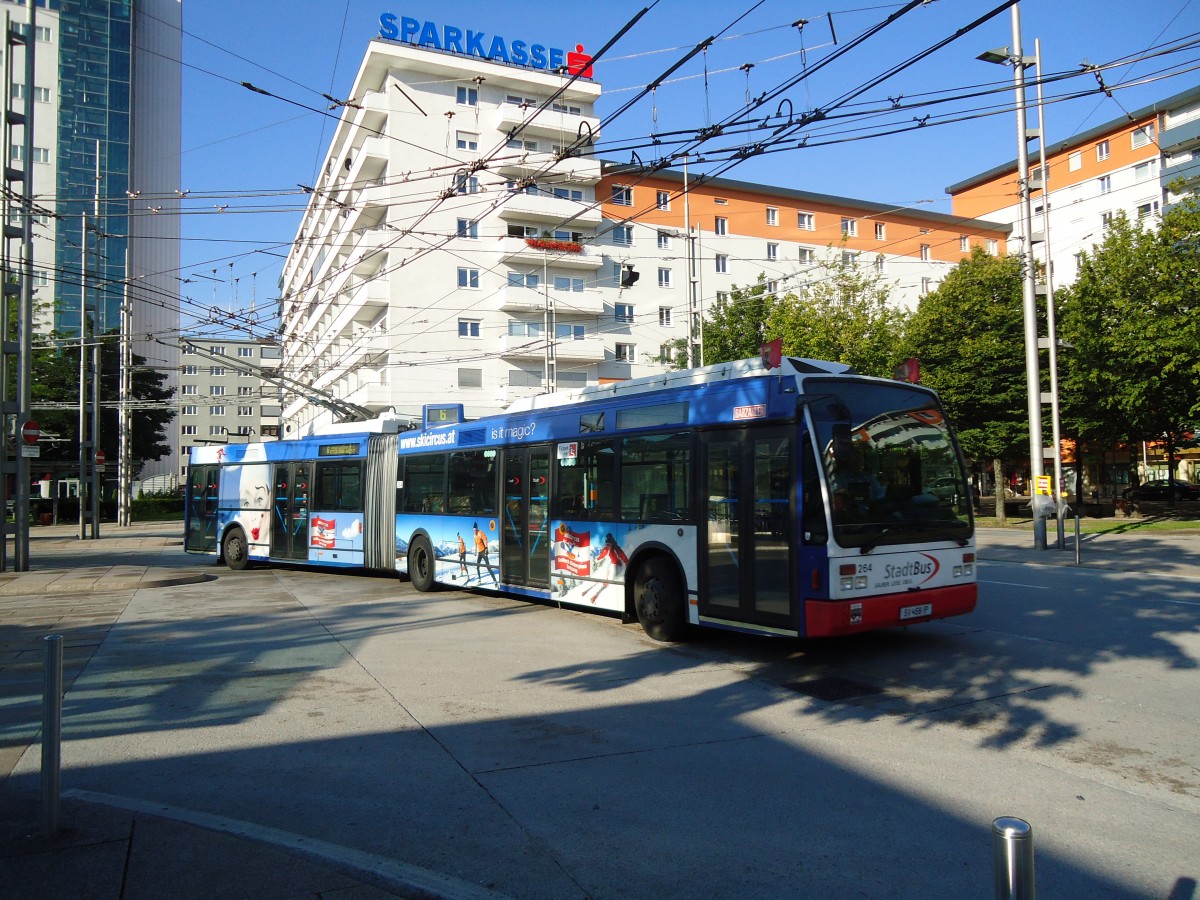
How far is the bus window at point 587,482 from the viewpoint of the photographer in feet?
35.9

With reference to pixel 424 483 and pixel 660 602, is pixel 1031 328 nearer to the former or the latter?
pixel 424 483

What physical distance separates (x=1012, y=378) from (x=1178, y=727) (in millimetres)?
33852

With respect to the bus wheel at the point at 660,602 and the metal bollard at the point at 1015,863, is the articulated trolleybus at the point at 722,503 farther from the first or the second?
the metal bollard at the point at 1015,863

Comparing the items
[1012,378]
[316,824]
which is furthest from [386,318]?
[316,824]

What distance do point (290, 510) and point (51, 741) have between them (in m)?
14.9

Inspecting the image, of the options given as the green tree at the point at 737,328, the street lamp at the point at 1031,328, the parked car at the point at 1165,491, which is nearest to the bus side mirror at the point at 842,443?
the street lamp at the point at 1031,328

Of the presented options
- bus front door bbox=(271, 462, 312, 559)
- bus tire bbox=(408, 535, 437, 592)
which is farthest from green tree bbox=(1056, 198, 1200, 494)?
bus front door bbox=(271, 462, 312, 559)

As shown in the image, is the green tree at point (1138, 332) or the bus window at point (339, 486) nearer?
the bus window at point (339, 486)

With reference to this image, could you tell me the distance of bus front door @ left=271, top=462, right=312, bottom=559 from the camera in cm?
1834

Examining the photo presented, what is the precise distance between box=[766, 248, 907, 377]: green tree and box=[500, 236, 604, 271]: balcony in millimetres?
16644

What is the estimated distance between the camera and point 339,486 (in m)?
17.6

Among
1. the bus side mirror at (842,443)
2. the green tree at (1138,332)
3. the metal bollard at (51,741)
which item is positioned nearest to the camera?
the metal bollard at (51,741)

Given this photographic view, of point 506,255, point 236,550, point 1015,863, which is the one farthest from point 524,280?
point 1015,863

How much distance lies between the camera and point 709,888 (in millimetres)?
3857
